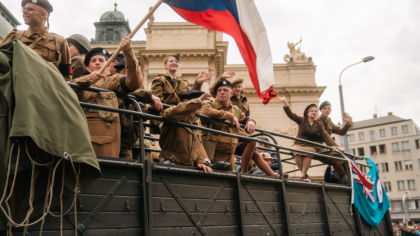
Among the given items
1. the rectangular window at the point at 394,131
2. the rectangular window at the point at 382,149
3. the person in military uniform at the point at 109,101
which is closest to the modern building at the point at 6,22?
the person in military uniform at the point at 109,101

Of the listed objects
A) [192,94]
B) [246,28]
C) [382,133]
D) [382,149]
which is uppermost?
[382,133]

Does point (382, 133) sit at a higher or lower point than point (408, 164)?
higher

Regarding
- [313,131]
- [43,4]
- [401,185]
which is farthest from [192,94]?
[401,185]

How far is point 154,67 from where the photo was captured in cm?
2973

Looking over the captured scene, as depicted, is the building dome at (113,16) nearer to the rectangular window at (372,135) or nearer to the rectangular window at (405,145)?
the rectangular window at (372,135)

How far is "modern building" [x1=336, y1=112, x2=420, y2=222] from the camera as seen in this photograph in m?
67.2

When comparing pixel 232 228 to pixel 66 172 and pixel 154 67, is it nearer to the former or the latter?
pixel 66 172

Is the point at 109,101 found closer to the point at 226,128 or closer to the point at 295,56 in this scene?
the point at 226,128

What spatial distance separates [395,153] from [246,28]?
246 feet

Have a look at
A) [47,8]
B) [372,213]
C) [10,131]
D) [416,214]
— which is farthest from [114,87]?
[416,214]

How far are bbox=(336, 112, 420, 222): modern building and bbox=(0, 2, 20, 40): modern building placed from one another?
6950 cm

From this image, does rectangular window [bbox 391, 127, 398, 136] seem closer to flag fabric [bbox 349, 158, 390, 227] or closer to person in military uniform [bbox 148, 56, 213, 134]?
flag fabric [bbox 349, 158, 390, 227]

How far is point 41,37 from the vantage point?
4.15 meters

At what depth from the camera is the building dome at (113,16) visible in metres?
44.8
